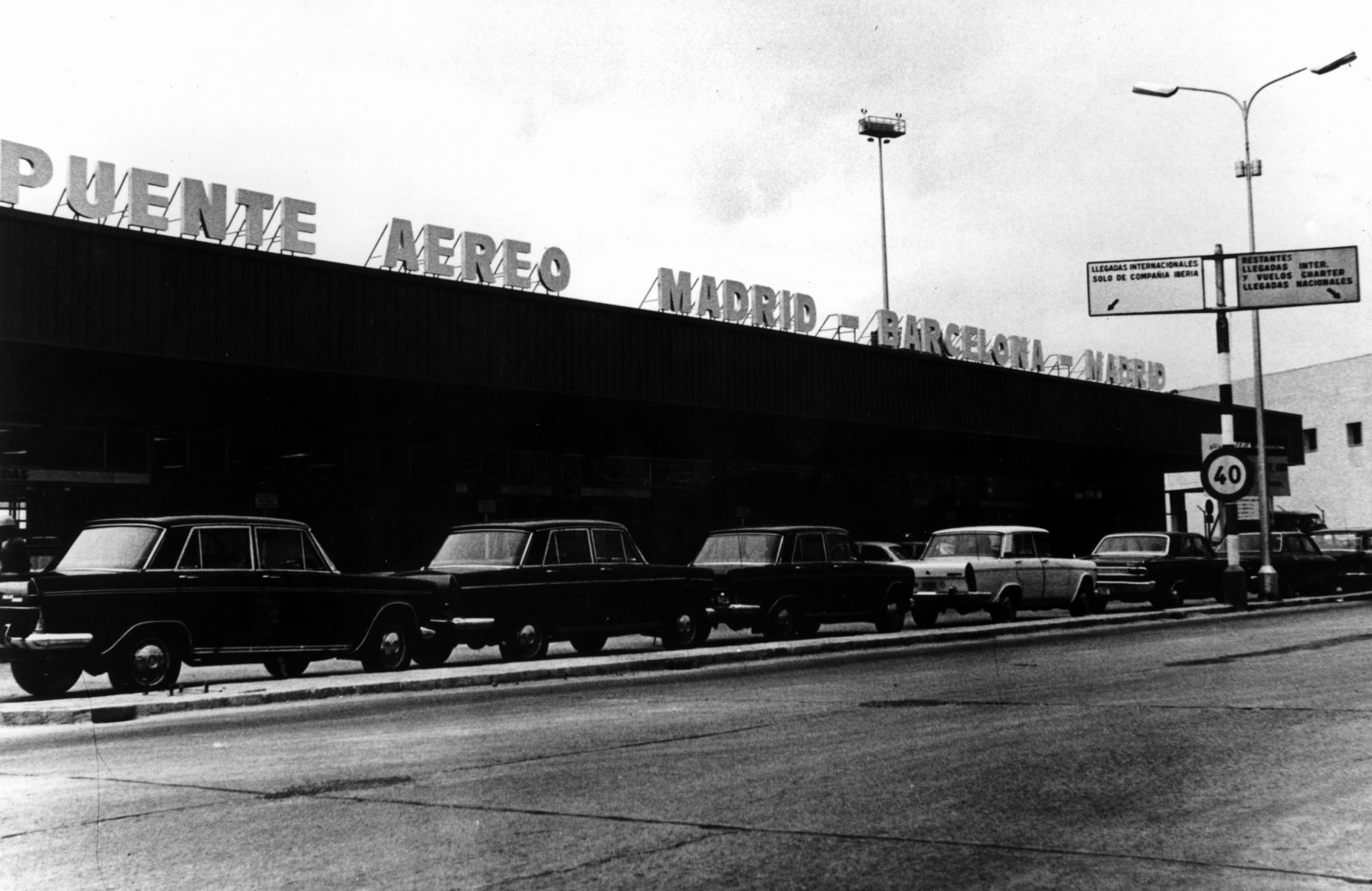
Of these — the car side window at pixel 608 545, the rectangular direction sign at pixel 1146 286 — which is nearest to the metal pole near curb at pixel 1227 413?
the rectangular direction sign at pixel 1146 286

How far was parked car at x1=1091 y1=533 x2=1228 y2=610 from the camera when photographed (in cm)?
2764

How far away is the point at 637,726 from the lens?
34.4 ft

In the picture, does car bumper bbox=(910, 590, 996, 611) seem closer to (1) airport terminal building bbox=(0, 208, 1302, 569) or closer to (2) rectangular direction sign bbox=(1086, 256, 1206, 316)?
(1) airport terminal building bbox=(0, 208, 1302, 569)

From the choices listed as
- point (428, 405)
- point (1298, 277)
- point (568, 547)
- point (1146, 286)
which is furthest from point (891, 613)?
point (1298, 277)

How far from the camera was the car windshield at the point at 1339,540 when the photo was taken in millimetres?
35188

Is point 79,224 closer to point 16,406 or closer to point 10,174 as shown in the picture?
point 10,174

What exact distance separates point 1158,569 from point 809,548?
10.2 metres

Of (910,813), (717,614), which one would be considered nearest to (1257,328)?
(717,614)

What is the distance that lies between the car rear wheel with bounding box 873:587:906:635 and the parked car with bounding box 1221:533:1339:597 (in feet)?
43.9

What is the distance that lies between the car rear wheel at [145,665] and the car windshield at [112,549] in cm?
81

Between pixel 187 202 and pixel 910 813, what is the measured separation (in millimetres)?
17332

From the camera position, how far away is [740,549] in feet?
68.4

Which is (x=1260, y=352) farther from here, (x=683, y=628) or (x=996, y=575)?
(x=683, y=628)

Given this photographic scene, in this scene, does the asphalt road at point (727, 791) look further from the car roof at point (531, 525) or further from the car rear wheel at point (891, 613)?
the car rear wheel at point (891, 613)
